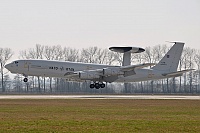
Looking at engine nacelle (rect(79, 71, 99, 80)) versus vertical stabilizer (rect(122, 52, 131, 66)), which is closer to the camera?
engine nacelle (rect(79, 71, 99, 80))

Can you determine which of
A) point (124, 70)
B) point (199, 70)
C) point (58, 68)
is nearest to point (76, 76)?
point (58, 68)

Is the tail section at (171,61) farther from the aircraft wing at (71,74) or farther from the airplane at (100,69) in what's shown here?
the aircraft wing at (71,74)

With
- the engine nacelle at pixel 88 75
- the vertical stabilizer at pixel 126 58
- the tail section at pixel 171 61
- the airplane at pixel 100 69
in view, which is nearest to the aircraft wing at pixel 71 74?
the airplane at pixel 100 69

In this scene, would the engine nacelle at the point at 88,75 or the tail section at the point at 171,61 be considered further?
the tail section at the point at 171,61

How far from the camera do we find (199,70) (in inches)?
6683

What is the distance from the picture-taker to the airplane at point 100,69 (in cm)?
7594

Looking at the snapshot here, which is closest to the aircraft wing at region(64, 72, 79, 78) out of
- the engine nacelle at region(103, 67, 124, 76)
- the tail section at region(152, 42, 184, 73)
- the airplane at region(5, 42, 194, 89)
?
the airplane at region(5, 42, 194, 89)

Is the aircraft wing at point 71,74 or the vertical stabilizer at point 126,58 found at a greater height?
the vertical stabilizer at point 126,58

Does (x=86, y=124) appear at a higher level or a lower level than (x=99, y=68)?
lower

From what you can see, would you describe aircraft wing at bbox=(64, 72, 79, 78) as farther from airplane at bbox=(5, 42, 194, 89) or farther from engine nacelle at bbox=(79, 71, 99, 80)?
engine nacelle at bbox=(79, 71, 99, 80)

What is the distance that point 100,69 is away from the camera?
7838 centimetres

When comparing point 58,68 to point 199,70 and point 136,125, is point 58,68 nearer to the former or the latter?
point 136,125

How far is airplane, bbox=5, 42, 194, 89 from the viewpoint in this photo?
249 ft

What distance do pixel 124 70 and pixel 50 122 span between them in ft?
166
